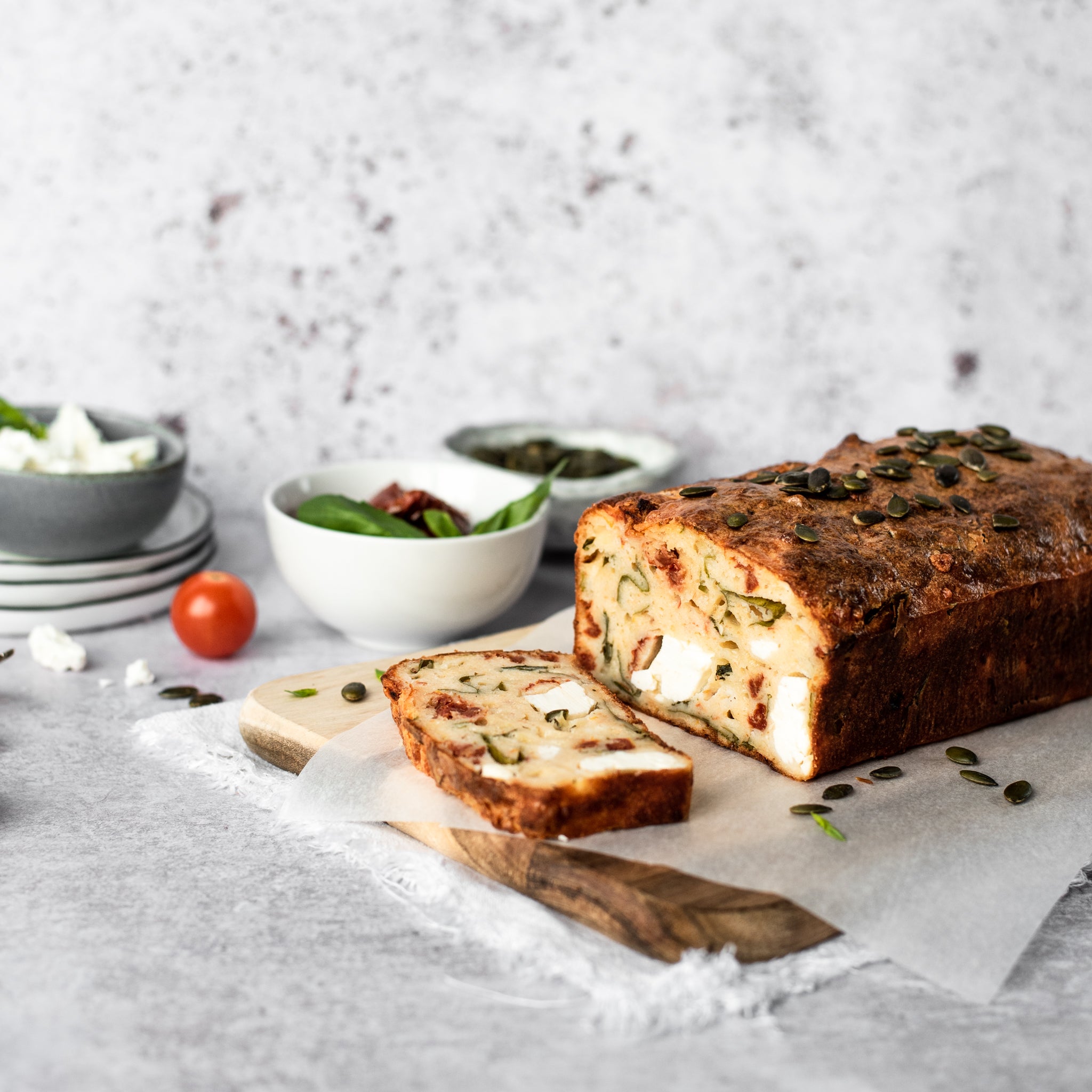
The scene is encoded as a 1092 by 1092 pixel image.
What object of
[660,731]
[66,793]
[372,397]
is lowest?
[66,793]

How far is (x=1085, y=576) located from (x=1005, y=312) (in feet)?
7.81

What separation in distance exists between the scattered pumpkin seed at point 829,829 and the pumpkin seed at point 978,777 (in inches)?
19.8

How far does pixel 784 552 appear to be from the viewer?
296 centimetres

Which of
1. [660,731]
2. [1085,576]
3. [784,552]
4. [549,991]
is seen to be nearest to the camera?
[549,991]

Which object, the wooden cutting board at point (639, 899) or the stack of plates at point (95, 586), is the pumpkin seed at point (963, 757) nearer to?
the wooden cutting board at point (639, 899)

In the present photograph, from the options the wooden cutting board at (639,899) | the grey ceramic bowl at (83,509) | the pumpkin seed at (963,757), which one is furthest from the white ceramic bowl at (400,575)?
the pumpkin seed at (963,757)

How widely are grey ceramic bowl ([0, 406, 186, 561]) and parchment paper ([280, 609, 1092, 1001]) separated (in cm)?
147

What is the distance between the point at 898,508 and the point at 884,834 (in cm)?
96

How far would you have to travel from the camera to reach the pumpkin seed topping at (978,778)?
9.86ft

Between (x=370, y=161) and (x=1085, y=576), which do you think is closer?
(x=1085, y=576)

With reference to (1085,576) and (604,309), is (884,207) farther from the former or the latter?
(1085,576)

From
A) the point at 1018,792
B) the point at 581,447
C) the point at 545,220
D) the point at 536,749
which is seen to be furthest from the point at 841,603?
the point at 545,220

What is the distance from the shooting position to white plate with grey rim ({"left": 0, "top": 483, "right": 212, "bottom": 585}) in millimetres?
4023

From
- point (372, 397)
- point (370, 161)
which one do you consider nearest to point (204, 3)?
point (370, 161)
